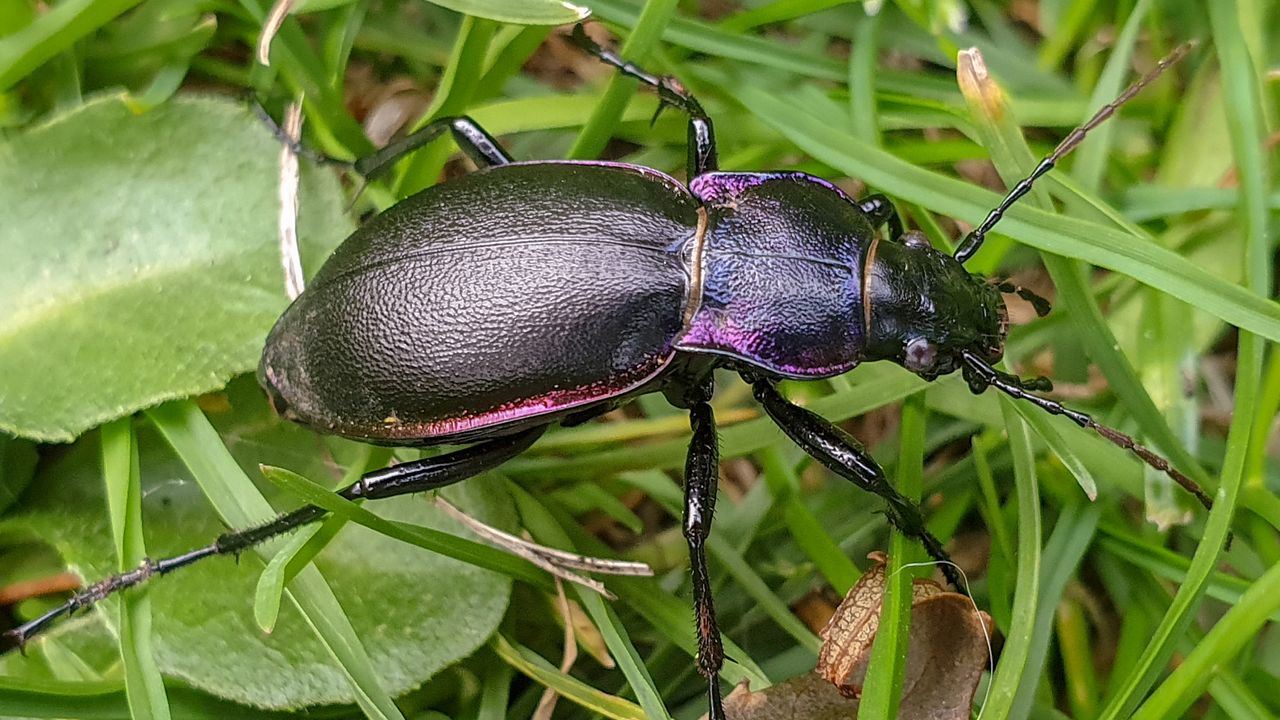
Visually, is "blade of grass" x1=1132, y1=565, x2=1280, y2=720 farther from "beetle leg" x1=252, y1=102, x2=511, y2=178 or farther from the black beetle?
"beetle leg" x1=252, y1=102, x2=511, y2=178

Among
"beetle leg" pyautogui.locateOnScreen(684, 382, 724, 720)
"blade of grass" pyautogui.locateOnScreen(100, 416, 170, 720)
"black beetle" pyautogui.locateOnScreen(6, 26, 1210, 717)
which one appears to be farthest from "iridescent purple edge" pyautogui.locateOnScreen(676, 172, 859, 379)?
"blade of grass" pyautogui.locateOnScreen(100, 416, 170, 720)

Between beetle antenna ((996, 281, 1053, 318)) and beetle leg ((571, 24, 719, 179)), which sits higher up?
beetle leg ((571, 24, 719, 179))

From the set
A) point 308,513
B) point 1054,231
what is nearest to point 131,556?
point 308,513

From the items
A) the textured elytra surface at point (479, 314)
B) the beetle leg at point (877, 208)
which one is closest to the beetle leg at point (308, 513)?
the textured elytra surface at point (479, 314)

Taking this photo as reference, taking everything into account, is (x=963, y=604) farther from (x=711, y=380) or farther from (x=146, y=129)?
(x=146, y=129)

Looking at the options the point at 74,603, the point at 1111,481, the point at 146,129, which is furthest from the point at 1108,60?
the point at 74,603

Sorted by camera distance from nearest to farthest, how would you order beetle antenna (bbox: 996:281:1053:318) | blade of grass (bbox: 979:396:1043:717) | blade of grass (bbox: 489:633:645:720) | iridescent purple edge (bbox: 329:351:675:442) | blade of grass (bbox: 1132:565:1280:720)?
blade of grass (bbox: 1132:565:1280:720) < blade of grass (bbox: 979:396:1043:717) < iridescent purple edge (bbox: 329:351:675:442) < blade of grass (bbox: 489:633:645:720) < beetle antenna (bbox: 996:281:1053:318)

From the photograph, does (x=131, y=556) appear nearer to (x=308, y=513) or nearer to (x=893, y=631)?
(x=308, y=513)
